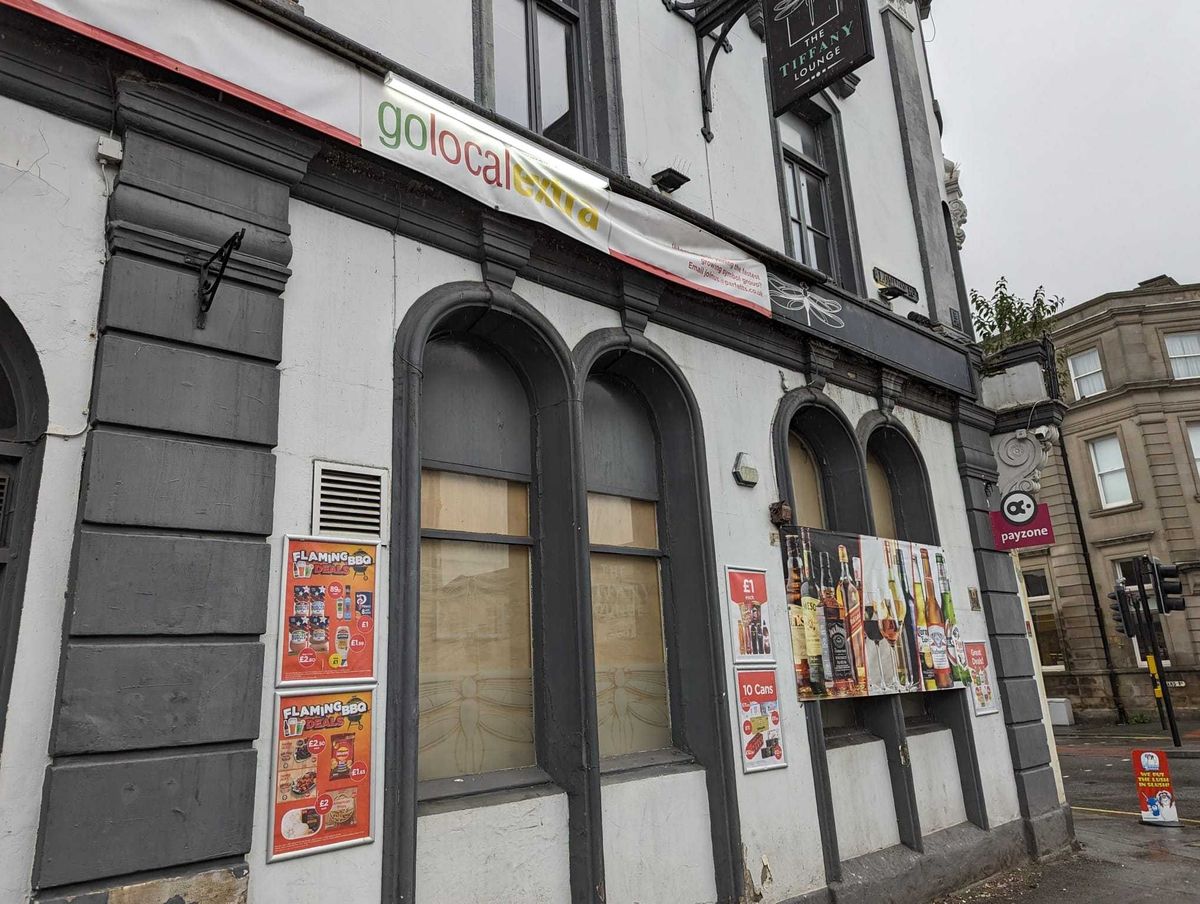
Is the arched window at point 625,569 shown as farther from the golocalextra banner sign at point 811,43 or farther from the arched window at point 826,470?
the golocalextra banner sign at point 811,43

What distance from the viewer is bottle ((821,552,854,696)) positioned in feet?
24.0

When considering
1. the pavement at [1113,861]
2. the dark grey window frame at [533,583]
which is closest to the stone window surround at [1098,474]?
the pavement at [1113,861]

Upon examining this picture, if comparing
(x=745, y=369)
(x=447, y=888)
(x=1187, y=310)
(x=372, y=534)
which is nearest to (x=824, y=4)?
(x=745, y=369)

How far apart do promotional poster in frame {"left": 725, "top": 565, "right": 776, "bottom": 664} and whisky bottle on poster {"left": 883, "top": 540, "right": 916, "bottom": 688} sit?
2.02 m

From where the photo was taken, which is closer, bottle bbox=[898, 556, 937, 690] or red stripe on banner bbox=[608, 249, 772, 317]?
red stripe on banner bbox=[608, 249, 772, 317]

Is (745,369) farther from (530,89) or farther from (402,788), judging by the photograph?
(402,788)

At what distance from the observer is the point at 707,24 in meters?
8.21

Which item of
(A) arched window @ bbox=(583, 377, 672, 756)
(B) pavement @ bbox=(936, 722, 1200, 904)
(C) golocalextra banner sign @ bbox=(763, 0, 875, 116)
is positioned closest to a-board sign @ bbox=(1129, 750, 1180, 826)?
(B) pavement @ bbox=(936, 722, 1200, 904)

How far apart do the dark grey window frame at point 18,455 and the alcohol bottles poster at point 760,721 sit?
4.78 meters

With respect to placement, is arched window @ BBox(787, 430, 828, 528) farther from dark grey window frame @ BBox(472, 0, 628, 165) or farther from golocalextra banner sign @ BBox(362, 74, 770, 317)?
dark grey window frame @ BBox(472, 0, 628, 165)

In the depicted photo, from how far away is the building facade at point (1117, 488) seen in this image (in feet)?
84.8

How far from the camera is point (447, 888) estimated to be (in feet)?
15.2

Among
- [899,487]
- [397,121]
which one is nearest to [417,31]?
[397,121]

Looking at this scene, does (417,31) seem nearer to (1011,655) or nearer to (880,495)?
(880,495)
